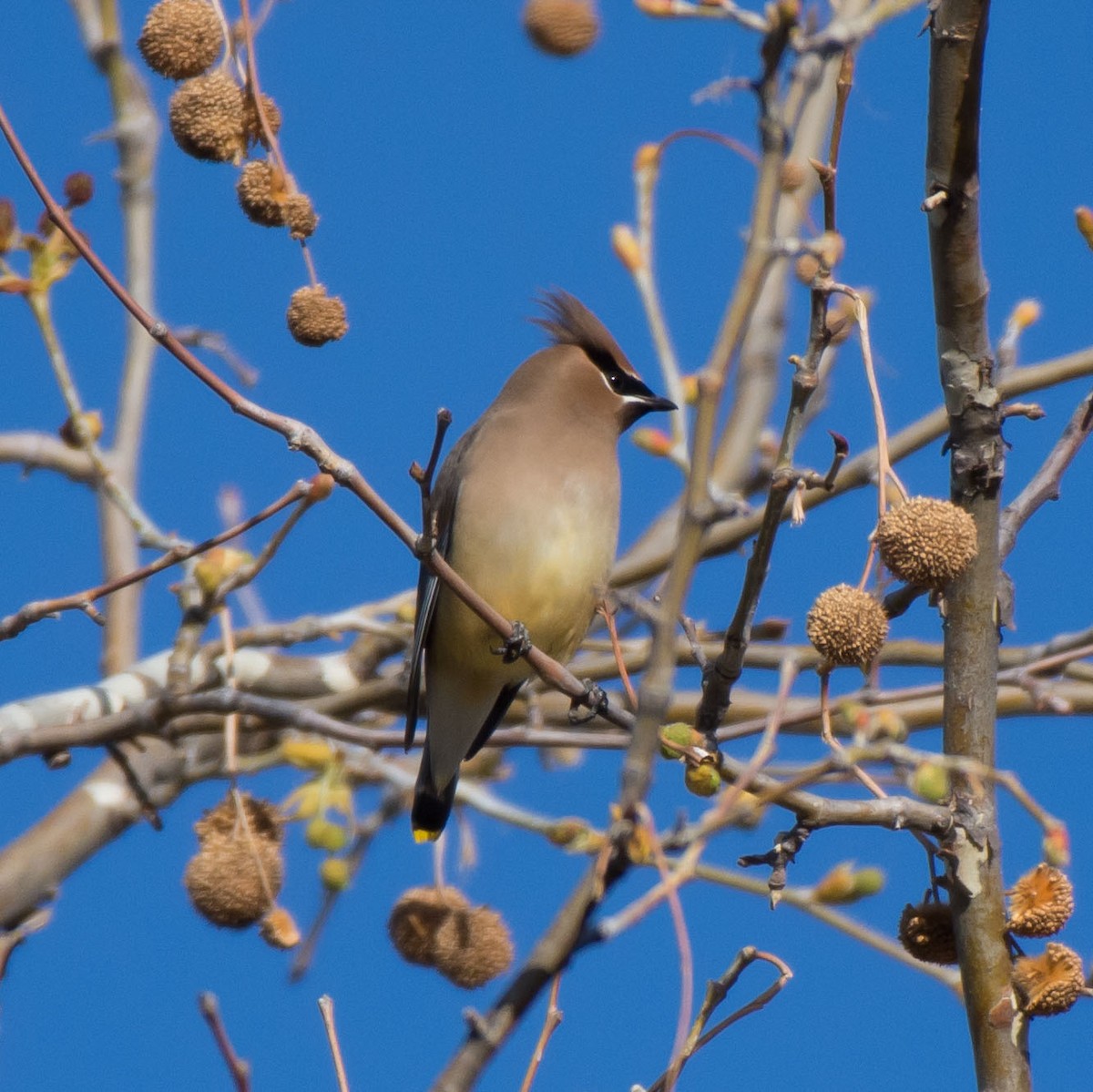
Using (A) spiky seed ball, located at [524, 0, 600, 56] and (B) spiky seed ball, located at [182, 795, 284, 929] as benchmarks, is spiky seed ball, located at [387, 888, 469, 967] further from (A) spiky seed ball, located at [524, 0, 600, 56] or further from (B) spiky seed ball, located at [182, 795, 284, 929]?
(A) spiky seed ball, located at [524, 0, 600, 56]

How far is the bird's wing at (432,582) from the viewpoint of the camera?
13.6 feet

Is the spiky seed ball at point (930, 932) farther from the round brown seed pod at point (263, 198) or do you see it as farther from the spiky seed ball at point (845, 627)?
the round brown seed pod at point (263, 198)

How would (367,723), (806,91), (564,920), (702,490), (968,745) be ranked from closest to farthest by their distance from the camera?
(702,490), (806,91), (968,745), (564,920), (367,723)

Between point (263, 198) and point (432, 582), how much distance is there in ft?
4.77

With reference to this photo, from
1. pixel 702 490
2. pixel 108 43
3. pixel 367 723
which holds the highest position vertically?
pixel 108 43

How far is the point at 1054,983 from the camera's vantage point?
239 cm

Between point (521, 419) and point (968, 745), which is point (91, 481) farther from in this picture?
point (968, 745)

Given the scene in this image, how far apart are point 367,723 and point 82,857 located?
0.79 meters

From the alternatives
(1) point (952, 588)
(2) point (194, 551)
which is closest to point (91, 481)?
(2) point (194, 551)

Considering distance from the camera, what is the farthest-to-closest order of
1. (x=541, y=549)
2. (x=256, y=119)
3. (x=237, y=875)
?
1. (x=541, y=549)
2. (x=237, y=875)
3. (x=256, y=119)

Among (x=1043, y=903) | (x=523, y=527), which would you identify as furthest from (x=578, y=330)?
(x=1043, y=903)

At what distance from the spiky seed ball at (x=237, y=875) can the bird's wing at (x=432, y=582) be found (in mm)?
515

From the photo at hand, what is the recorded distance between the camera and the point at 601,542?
4246 millimetres

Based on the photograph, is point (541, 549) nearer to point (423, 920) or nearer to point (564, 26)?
point (423, 920)
